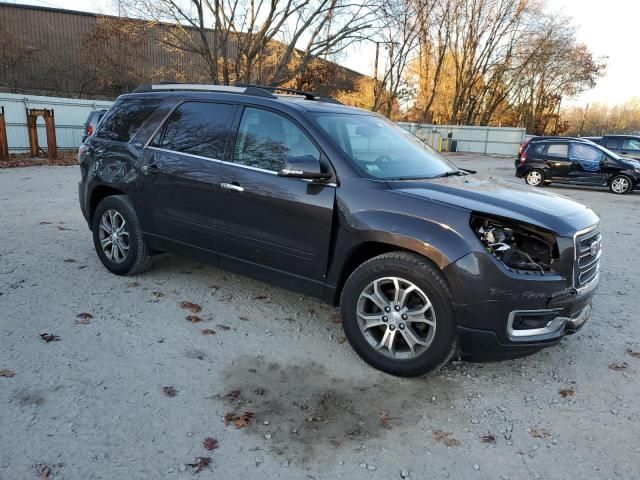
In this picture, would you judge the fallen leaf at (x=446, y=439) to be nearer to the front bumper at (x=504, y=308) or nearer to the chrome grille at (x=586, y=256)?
the front bumper at (x=504, y=308)

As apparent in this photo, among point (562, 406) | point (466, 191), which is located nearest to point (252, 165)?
point (466, 191)

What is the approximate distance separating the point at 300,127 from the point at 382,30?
26.6 meters

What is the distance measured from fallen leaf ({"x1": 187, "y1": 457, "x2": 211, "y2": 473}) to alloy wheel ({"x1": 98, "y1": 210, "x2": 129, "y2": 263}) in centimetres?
296

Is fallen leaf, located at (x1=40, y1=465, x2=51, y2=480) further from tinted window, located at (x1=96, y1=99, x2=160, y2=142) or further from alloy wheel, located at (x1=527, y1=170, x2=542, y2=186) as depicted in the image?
alloy wheel, located at (x1=527, y1=170, x2=542, y2=186)

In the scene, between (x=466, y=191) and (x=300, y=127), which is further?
(x=300, y=127)

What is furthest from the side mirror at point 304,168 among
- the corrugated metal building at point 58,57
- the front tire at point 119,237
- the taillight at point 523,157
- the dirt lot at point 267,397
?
the corrugated metal building at point 58,57

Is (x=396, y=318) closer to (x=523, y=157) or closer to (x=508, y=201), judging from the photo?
(x=508, y=201)

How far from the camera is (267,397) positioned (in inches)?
123

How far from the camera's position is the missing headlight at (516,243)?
3.12 meters

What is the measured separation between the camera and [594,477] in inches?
99.3

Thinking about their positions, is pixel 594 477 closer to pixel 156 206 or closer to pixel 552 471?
pixel 552 471

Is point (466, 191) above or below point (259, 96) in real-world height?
below

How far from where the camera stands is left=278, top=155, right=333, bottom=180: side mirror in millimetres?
3508

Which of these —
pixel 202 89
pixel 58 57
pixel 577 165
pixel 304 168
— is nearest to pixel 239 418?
pixel 304 168
